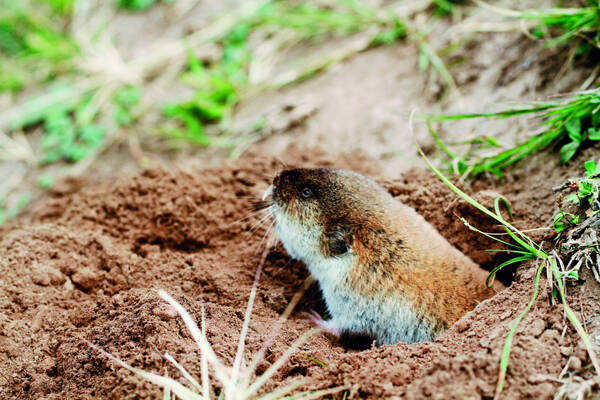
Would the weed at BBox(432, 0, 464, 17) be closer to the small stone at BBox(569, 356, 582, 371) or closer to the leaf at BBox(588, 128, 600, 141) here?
the leaf at BBox(588, 128, 600, 141)

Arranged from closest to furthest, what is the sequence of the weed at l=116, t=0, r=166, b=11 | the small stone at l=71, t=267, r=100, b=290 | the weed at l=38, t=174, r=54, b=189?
the small stone at l=71, t=267, r=100, b=290 < the weed at l=38, t=174, r=54, b=189 < the weed at l=116, t=0, r=166, b=11

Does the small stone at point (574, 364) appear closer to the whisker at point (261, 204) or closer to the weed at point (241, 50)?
the whisker at point (261, 204)

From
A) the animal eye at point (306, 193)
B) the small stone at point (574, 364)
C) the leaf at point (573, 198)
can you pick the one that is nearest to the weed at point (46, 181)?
the animal eye at point (306, 193)

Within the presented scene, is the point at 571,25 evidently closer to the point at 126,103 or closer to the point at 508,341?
the point at 508,341

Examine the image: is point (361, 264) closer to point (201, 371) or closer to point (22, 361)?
point (201, 371)

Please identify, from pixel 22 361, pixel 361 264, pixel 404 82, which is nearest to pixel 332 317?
pixel 361 264

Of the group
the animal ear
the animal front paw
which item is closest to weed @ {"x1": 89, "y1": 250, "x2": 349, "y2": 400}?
the animal front paw
